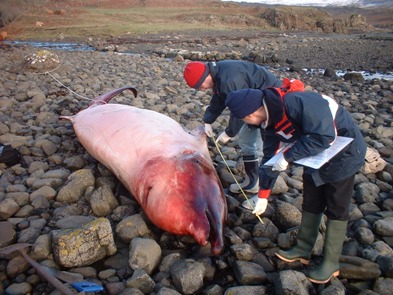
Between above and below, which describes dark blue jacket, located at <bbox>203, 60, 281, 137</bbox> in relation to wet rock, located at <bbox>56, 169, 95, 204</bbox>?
above

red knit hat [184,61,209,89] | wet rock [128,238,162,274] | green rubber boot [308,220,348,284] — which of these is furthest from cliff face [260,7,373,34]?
wet rock [128,238,162,274]

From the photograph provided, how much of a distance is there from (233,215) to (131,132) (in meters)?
1.70

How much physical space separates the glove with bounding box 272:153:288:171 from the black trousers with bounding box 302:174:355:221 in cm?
38

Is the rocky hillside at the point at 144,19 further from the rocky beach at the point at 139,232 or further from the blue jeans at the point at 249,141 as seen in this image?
the blue jeans at the point at 249,141

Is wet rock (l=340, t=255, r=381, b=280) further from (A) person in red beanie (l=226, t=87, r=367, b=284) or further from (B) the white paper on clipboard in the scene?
(B) the white paper on clipboard

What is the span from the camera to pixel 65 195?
4.27 metres

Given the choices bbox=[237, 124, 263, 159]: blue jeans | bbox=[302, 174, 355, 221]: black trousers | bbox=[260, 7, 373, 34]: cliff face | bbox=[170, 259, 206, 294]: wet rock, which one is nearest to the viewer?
bbox=[170, 259, 206, 294]: wet rock

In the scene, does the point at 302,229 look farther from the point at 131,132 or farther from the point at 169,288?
the point at 131,132

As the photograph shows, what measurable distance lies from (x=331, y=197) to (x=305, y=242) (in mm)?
573

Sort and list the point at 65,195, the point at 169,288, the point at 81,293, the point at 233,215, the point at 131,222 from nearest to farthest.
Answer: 1. the point at 81,293
2. the point at 169,288
3. the point at 131,222
4. the point at 233,215
5. the point at 65,195

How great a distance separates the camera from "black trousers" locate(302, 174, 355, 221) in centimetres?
305

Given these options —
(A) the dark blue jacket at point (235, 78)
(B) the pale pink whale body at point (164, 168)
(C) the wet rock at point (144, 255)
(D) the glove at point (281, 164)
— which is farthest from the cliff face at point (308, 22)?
(C) the wet rock at point (144, 255)

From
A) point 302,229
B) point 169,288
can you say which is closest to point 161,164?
point 169,288

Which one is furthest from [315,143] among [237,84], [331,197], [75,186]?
[75,186]
